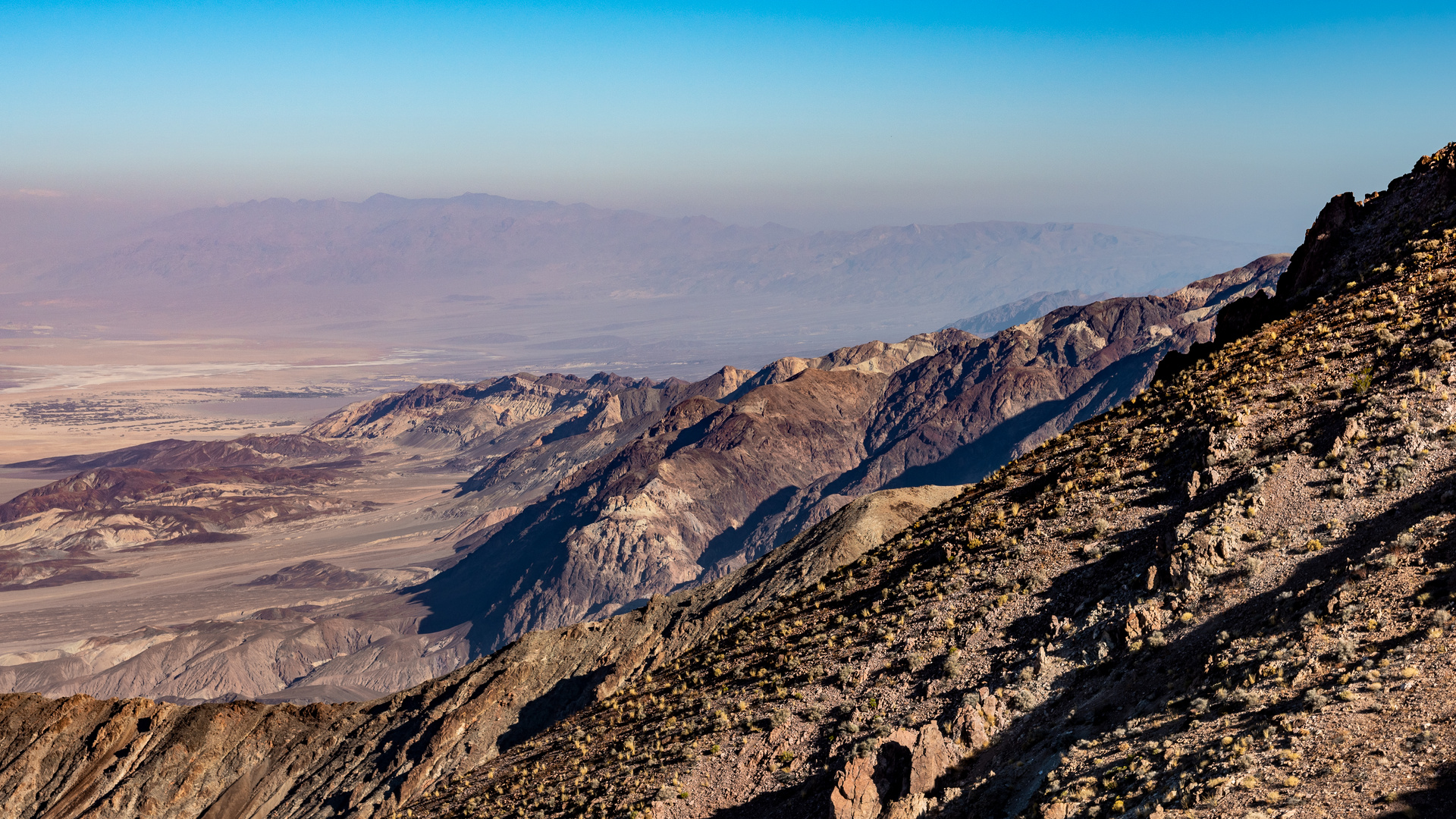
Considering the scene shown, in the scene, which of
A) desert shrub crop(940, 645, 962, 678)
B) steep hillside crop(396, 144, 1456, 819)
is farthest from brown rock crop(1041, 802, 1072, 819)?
desert shrub crop(940, 645, 962, 678)

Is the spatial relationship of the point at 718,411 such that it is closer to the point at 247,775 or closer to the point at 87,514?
the point at 87,514

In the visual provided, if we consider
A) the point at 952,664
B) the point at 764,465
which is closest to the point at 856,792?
the point at 952,664

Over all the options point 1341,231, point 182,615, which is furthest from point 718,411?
point 1341,231

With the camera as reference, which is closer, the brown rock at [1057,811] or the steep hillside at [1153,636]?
the steep hillside at [1153,636]

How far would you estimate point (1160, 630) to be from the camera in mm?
17031

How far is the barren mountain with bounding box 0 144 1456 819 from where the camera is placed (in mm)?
13250

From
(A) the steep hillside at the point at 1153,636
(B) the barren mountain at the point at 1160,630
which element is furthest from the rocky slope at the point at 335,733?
(A) the steep hillside at the point at 1153,636

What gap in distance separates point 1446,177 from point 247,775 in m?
51.4

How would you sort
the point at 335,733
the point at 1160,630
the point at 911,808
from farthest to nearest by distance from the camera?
the point at 335,733
the point at 1160,630
the point at 911,808

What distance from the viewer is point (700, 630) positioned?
47406 mm

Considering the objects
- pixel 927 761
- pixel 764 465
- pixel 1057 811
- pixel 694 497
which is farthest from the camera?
pixel 764 465

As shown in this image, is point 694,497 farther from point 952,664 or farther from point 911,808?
point 911,808

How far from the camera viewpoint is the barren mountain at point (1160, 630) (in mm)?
13250

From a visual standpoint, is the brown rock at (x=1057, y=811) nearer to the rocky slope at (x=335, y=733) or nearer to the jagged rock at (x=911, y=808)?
the jagged rock at (x=911, y=808)
